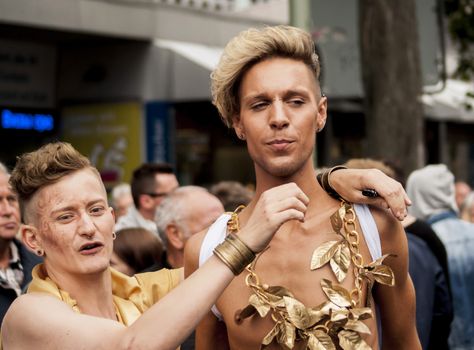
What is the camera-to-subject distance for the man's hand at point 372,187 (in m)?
3.25

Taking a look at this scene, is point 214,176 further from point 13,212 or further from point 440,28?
point 13,212

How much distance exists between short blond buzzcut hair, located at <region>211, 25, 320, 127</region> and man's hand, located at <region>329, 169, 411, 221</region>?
339 millimetres

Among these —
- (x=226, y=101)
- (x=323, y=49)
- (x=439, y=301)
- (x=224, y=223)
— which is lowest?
(x=439, y=301)

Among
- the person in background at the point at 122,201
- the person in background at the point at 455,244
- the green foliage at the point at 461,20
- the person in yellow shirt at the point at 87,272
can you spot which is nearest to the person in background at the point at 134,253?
the person in background at the point at 455,244

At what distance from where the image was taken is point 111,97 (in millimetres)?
15008

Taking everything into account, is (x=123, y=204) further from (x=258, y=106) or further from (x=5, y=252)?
(x=258, y=106)

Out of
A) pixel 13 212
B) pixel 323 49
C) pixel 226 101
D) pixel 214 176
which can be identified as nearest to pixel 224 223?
pixel 226 101

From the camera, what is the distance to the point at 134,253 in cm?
602

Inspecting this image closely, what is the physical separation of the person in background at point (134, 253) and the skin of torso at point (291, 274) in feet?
8.46

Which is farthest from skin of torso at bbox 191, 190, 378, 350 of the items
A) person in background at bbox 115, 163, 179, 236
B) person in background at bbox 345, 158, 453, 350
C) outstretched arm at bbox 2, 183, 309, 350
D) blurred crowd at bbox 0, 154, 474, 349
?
person in background at bbox 115, 163, 179, 236

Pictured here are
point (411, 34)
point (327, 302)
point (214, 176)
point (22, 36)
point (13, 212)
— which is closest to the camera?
point (327, 302)

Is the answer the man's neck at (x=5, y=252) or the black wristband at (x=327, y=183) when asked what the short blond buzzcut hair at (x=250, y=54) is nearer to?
the black wristband at (x=327, y=183)

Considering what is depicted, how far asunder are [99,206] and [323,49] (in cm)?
748

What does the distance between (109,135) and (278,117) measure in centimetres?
1185
